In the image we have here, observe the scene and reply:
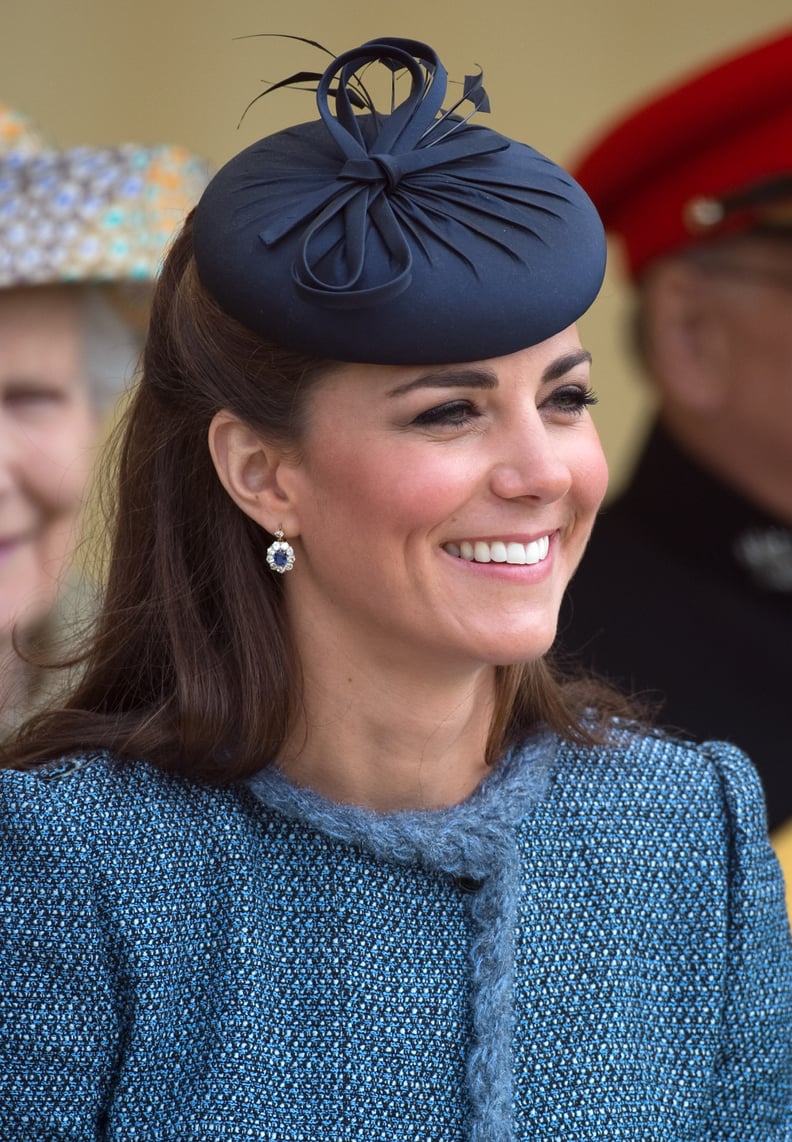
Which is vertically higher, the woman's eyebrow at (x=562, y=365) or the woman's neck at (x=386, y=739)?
the woman's eyebrow at (x=562, y=365)

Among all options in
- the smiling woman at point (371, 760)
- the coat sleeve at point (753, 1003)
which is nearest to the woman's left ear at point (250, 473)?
the smiling woman at point (371, 760)

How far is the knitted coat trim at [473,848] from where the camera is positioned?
6.81ft

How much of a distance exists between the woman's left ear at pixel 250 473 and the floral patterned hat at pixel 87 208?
3.27 ft

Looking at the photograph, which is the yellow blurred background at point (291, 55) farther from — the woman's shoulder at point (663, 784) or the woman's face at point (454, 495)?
the woman's face at point (454, 495)

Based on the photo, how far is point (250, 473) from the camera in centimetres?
209

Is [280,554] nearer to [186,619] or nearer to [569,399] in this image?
[186,619]

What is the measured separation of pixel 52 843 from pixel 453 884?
1.59ft

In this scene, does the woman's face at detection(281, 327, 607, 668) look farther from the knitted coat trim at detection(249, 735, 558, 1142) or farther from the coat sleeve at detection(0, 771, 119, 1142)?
the coat sleeve at detection(0, 771, 119, 1142)

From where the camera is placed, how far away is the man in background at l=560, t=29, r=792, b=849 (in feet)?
11.0

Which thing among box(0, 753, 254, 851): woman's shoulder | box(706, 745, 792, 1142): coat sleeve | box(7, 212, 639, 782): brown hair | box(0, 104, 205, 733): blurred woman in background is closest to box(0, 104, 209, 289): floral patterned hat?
box(0, 104, 205, 733): blurred woman in background

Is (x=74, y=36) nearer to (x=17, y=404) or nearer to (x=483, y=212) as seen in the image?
(x=17, y=404)

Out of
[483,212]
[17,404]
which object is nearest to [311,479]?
[483,212]

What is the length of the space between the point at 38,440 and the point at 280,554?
1.24 metres

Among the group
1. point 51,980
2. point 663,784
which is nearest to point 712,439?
point 663,784
